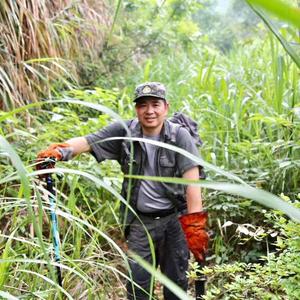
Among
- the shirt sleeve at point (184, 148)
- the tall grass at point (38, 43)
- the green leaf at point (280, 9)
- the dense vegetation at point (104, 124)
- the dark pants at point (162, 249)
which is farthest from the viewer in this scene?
the tall grass at point (38, 43)

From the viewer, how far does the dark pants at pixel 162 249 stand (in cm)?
293

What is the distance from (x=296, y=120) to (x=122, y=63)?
331 cm

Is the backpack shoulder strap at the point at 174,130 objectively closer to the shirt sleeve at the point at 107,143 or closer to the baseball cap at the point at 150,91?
the baseball cap at the point at 150,91

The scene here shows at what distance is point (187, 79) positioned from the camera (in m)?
6.04

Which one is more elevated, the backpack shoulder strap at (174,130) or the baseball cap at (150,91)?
the baseball cap at (150,91)

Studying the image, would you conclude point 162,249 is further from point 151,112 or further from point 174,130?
point 151,112

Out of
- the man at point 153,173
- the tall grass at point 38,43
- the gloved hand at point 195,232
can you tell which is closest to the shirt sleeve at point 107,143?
the man at point 153,173

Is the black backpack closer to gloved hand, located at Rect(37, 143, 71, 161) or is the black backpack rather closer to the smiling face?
the smiling face

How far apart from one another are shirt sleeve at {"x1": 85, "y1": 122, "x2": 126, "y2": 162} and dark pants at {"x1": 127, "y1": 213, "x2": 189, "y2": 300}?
435 mm

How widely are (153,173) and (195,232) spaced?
1.37 ft

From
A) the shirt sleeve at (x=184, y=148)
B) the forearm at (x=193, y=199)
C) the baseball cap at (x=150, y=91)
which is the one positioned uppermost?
the baseball cap at (x=150, y=91)

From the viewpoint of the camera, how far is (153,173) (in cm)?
287

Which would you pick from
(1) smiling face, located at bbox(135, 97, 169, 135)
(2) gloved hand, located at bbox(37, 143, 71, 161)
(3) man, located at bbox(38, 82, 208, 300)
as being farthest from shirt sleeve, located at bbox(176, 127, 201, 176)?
(2) gloved hand, located at bbox(37, 143, 71, 161)

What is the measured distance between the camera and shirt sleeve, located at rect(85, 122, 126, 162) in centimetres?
294
